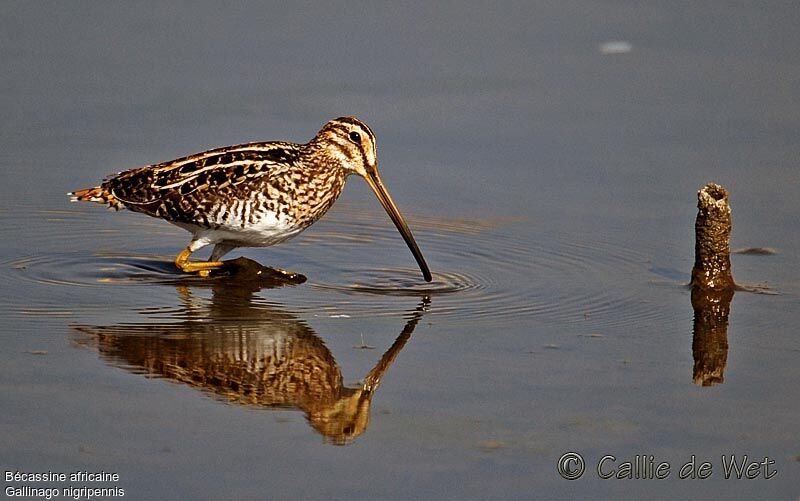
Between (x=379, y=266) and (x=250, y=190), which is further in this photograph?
(x=379, y=266)

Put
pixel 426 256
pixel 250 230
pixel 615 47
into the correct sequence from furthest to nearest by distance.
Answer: pixel 615 47 < pixel 426 256 < pixel 250 230

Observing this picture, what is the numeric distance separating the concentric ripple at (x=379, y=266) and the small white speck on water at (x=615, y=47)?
3907mm

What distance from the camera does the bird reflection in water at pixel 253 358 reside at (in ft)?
23.1

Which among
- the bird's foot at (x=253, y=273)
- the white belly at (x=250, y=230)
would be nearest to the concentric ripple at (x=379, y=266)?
the bird's foot at (x=253, y=273)

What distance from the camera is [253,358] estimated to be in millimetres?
7684

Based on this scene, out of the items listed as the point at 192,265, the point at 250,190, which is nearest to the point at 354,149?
the point at 250,190

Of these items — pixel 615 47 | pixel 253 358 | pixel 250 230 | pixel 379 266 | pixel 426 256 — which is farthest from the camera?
pixel 615 47

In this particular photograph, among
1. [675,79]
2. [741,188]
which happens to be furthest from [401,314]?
[675,79]

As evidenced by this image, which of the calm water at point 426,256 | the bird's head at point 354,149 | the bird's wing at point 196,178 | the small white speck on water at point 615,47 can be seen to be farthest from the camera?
the small white speck on water at point 615,47

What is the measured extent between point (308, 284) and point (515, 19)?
6.30 meters

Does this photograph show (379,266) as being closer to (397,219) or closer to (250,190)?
(397,219)

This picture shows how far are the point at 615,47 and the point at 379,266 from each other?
17.3 feet

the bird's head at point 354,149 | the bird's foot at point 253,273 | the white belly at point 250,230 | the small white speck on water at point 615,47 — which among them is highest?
the small white speck on water at point 615,47

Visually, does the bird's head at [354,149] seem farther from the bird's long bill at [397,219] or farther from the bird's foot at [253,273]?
the bird's foot at [253,273]
